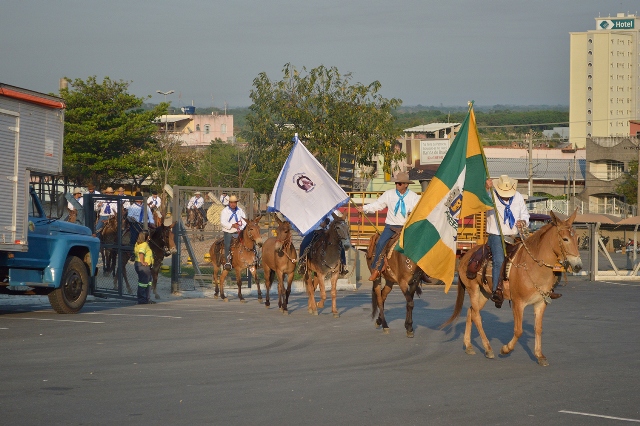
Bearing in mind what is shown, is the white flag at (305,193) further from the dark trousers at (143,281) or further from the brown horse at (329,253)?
the dark trousers at (143,281)

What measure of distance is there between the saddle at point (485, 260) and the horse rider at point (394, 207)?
2.67 meters

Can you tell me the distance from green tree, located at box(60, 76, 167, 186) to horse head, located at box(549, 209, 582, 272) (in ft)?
142

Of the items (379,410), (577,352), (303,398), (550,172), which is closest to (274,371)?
(303,398)

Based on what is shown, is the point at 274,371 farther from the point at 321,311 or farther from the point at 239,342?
the point at 321,311

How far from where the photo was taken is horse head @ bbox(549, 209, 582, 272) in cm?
1213

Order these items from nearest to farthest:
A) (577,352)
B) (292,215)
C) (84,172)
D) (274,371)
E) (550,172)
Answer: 1. (274,371)
2. (577,352)
3. (292,215)
4. (84,172)
5. (550,172)

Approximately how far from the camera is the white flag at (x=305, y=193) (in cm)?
1838

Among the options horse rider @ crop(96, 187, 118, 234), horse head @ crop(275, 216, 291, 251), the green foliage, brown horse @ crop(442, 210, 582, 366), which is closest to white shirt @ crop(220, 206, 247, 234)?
horse rider @ crop(96, 187, 118, 234)

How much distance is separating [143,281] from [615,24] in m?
161

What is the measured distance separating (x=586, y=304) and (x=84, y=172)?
37.2 metres

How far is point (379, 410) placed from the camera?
9391 mm

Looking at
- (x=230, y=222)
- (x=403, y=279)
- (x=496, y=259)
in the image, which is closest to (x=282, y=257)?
(x=230, y=222)

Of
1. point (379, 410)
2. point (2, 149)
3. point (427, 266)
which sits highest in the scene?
point (2, 149)

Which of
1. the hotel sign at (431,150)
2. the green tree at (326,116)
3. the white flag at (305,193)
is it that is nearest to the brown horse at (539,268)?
the white flag at (305,193)
